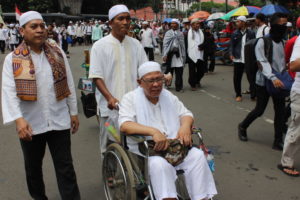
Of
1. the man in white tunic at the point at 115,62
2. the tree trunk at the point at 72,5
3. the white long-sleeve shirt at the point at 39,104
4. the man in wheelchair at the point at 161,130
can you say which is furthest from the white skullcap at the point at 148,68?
the tree trunk at the point at 72,5

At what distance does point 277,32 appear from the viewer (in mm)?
4633

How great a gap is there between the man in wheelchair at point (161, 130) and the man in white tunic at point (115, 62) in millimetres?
423

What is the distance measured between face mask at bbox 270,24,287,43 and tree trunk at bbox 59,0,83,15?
164 ft

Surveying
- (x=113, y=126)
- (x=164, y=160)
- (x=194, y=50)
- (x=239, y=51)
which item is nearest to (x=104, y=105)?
(x=113, y=126)

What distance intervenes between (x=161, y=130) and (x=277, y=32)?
2409 mm

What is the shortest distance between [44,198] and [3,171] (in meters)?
1.27

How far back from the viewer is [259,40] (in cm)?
475

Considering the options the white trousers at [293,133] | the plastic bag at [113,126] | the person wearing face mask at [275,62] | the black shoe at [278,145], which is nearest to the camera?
the plastic bag at [113,126]

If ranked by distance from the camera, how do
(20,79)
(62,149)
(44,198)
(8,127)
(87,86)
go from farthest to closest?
1. (8,127)
2. (87,86)
3. (44,198)
4. (62,149)
5. (20,79)

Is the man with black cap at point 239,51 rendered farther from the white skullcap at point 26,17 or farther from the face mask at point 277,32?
the white skullcap at point 26,17

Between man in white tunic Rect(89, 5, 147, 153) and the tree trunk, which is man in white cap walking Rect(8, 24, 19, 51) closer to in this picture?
man in white tunic Rect(89, 5, 147, 153)

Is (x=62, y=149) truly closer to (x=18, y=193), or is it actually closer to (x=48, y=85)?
(x=48, y=85)

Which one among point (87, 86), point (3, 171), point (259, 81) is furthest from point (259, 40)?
point (3, 171)

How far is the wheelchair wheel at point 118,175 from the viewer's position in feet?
9.24
